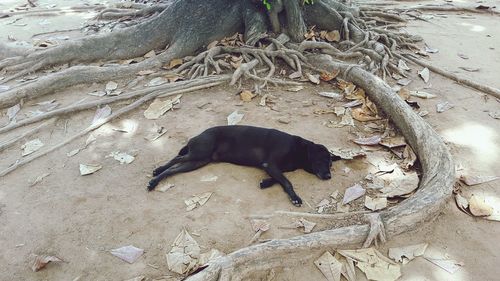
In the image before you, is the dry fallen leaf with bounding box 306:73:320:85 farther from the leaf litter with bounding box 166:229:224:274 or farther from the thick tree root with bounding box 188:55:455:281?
the leaf litter with bounding box 166:229:224:274

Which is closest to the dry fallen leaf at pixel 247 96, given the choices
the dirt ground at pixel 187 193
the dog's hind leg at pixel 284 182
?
the dirt ground at pixel 187 193

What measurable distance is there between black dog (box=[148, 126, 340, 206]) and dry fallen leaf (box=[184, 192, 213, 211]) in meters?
0.40

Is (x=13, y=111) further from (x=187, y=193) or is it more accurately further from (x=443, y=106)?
(x=443, y=106)

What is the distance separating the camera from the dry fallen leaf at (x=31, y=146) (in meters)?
4.35

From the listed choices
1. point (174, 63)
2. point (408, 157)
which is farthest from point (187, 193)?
point (174, 63)

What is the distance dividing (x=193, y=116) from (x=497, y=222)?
320 centimetres

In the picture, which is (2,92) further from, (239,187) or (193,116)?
(239,187)

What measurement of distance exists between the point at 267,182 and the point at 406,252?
4.24 feet

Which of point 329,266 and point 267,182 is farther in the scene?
point 267,182

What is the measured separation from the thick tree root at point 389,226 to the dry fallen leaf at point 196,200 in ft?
2.49

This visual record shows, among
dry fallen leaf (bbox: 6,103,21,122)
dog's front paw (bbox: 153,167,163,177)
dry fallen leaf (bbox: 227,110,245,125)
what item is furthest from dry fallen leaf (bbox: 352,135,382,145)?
dry fallen leaf (bbox: 6,103,21,122)

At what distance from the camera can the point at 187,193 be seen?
3.58 m

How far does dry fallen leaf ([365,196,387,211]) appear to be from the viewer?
10.9 ft

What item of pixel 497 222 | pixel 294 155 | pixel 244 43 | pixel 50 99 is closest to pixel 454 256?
pixel 497 222
